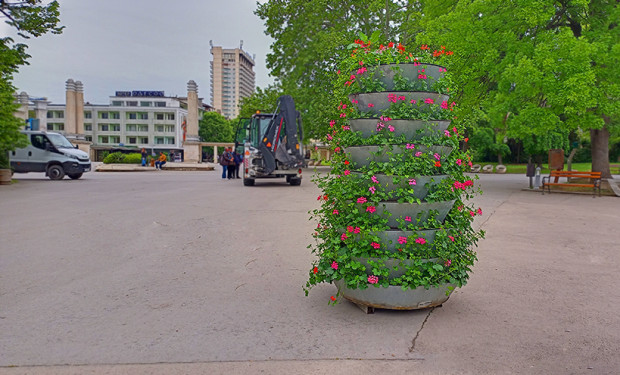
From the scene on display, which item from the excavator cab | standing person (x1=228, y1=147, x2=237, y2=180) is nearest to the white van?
standing person (x1=228, y1=147, x2=237, y2=180)

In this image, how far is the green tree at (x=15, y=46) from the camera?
15.9 m

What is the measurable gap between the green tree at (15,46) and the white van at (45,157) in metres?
3.44

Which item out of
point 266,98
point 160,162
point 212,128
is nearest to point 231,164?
point 160,162

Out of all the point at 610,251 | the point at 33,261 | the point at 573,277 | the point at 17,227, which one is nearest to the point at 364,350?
the point at 573,277

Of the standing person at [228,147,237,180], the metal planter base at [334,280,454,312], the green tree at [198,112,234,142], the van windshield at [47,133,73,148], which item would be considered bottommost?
the metal planter base at [334,280,454,312]

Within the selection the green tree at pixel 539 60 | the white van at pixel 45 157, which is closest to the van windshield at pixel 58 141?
the white van at pixel 45 157

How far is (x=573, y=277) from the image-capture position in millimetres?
5359

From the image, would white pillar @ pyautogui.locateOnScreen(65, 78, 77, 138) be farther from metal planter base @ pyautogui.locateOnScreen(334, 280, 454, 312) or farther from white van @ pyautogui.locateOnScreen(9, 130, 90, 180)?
metal planter base @ pyautogui.locateOnScreen(334, 280, 454, 312)

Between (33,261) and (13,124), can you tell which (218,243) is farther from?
(13,124)

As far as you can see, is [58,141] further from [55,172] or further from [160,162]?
[160,162]

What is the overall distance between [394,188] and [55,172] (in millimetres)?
22267

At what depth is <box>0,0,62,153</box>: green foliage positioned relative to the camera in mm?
15898

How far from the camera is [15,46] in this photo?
1700cm

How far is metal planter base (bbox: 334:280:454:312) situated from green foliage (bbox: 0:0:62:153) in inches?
644
